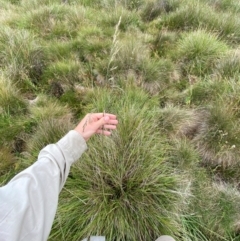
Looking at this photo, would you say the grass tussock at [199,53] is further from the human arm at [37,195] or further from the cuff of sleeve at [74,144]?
the human arm at [37,195]

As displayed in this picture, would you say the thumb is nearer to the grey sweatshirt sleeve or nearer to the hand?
the hand

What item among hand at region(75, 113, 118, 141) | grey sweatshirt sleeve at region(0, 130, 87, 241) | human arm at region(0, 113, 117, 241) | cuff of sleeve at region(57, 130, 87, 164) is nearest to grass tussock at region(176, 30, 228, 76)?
hand at region(75, 113, 118, 141)

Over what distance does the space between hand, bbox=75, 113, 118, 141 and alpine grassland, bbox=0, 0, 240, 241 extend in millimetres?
464

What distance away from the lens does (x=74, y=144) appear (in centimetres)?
170

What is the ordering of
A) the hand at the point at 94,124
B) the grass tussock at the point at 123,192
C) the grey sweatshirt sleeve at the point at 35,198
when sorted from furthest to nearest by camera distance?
the grass tussock at the point at 123,192 → the hand at the point at 94,124 → the grey sweatshirt sleeve at the point at 35,198

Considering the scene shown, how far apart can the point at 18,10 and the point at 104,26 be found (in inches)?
88.0

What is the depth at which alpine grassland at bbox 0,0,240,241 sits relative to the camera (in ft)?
7.32

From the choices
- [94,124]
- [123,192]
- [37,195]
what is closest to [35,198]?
[37,195]

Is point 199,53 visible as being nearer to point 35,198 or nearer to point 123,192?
point 123,192

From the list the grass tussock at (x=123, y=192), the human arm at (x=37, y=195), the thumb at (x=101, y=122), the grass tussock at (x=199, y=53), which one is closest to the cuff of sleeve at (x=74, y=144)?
the human arm at (x=37, y=195)

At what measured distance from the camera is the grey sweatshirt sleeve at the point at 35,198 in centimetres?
117

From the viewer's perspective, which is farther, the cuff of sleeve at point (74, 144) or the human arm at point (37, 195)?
the cuff of sleeve at point (74, 144)

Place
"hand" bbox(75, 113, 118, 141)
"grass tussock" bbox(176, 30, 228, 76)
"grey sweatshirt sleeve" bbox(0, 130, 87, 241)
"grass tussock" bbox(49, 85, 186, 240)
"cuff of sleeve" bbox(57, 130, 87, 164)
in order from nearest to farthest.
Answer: "grey sweatshirt sleeve" bbox(0, 130, 87, 241)
"cuff of sleeve" bbox(57, 130, 87, 164)
"hand" bbox(75, 113, 118, 141)
"grass tussock" bbox(49, 85, 186, 240)
"grass tussock" bbox(176, 30, 228, 76)

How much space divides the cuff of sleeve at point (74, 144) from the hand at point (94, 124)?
0.08 m
